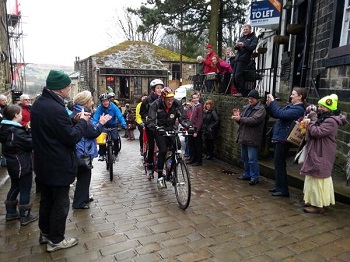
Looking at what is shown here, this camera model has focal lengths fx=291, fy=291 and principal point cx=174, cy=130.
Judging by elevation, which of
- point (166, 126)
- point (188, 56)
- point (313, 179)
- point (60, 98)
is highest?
point (188, 56)

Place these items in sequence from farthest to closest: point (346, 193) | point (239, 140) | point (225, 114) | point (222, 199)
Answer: point (225, 114) < point (239, 140) < point (222, 199) < point (346, 193)

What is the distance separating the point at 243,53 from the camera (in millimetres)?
7480

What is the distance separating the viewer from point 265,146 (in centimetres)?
678

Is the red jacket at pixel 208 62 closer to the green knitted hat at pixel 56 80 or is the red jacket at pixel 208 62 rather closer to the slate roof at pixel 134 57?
the green knitted hat at pixel 56 80

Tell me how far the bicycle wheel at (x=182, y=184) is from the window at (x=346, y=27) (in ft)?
13.7

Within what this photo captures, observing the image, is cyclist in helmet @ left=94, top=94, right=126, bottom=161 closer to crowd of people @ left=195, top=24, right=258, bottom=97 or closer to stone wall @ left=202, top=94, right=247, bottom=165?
stone wall @ left=202, top=94, right=247, bottom=165

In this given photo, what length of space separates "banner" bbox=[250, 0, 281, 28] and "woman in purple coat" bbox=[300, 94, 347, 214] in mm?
3714

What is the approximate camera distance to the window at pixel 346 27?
5754 millimetres

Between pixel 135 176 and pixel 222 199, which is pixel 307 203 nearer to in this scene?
pixel 222 199

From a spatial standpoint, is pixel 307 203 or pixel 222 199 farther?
pixel 222 199

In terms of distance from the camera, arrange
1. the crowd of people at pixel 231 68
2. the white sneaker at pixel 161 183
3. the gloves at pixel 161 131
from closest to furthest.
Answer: the gloves at pixel 161 131, the white sneaker at pixel 161 183, the crowd of people at pixel 231 68

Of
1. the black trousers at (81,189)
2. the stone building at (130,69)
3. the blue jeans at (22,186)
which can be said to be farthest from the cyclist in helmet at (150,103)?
the stone building at (130,69)

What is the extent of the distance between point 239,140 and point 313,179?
77.3 inches

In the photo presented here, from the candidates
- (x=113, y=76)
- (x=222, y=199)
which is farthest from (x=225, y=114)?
(x=113, y=76)
